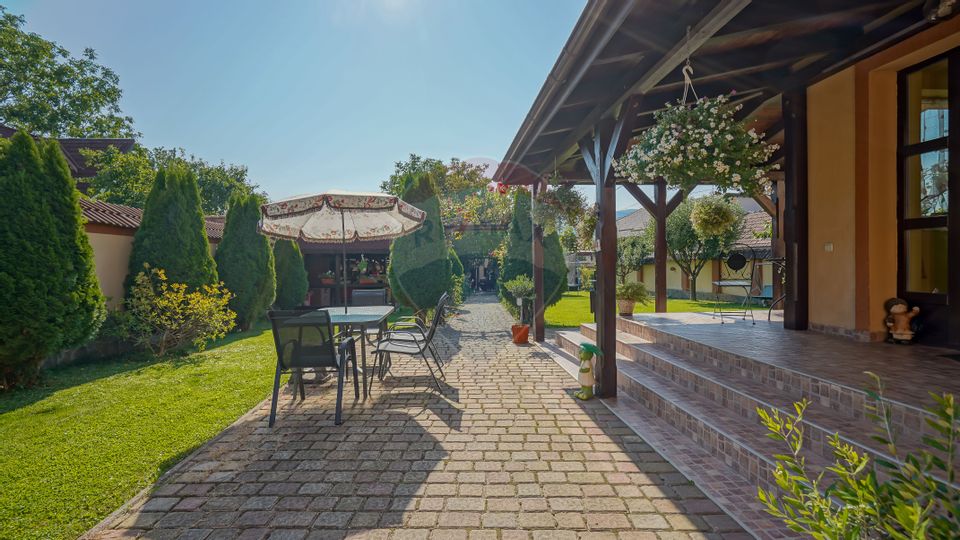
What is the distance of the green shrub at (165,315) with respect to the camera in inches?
262

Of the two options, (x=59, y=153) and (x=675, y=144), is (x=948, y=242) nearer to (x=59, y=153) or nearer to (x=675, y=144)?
(x=675, y=144)

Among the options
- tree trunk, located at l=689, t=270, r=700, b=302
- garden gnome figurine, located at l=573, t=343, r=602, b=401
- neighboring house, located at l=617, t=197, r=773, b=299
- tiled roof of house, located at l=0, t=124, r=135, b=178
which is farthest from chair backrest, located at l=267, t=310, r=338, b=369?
tree trunk, located at l=689, t=270, r=700, b=302

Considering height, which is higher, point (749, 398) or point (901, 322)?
point (901, 322)

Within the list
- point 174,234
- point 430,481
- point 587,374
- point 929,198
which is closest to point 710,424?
point 587,374

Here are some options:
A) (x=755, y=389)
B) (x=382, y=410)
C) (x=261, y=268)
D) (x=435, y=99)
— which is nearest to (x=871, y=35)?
(x=755, y=389)

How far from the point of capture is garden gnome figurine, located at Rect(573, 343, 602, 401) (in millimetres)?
4312

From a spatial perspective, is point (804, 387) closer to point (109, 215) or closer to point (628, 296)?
point (628, 296)

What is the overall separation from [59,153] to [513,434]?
21.3 ft

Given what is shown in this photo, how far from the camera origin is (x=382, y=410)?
163 inches

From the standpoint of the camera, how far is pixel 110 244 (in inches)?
274

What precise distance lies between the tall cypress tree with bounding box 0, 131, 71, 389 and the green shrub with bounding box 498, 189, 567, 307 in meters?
7.45

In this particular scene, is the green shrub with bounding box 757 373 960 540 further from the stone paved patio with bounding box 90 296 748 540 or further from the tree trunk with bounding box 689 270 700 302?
the tree trunk with bounding box 689 270 700 302

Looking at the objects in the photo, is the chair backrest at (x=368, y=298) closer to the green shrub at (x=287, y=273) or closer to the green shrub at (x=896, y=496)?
the green shrub at (x=287, y=273)

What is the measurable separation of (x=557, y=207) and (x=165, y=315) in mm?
6258
